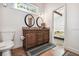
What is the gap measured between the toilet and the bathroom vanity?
0.19m

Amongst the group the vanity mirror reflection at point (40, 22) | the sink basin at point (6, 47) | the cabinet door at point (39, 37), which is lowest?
the sink basin at point (6, 47)

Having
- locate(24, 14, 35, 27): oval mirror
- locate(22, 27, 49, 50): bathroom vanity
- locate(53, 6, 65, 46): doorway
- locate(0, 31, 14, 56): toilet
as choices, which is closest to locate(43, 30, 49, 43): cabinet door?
locate(22, 27, 49, 50): bathroom vanity

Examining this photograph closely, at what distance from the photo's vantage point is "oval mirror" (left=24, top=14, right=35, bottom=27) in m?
1.36

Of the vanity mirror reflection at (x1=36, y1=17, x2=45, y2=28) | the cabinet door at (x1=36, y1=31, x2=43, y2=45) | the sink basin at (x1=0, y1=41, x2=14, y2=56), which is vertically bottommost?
the sink basin at (x1=0, y1=41, x2=14, y2=56)

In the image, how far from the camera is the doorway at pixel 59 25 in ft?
4.48

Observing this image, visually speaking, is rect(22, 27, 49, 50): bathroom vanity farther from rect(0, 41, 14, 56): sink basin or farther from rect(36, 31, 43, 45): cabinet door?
rect(0, 41, 14, 56): sink basin

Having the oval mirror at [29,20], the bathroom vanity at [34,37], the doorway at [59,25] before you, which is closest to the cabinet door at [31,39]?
the bathroom vanity at [34,37]

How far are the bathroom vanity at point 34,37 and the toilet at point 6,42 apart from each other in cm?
19

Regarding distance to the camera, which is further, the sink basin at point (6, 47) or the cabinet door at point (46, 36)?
the cabinet door at point (46, 36)

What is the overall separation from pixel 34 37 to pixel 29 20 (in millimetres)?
255

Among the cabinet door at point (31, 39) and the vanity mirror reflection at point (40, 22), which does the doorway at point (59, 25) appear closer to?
the vanity mirror reflection at point (40, 22)

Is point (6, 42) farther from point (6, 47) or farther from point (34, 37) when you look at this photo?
point (34, 37)

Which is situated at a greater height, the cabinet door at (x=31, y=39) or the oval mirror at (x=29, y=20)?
the oval mirror at (x=29, y=20)

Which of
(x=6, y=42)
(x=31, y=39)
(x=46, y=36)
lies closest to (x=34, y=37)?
(x=31, y=39)
